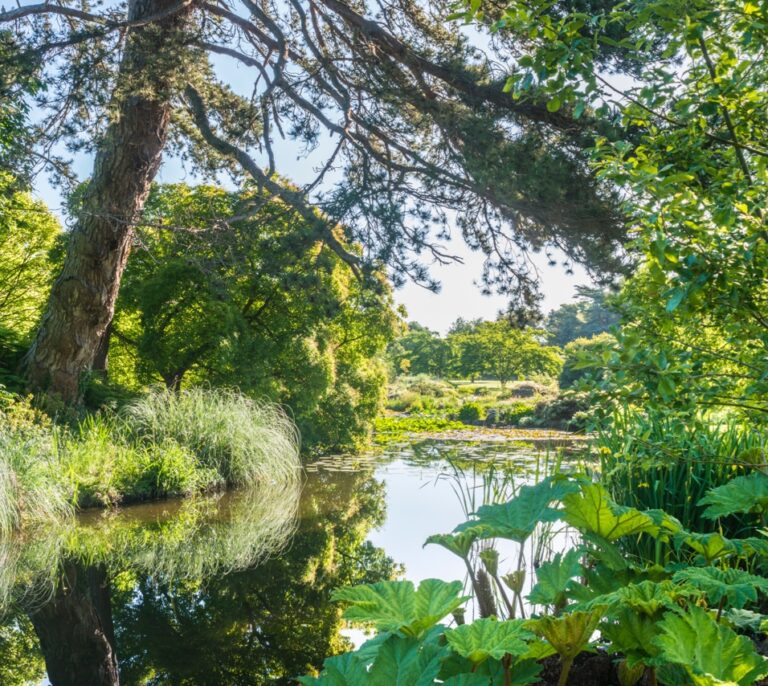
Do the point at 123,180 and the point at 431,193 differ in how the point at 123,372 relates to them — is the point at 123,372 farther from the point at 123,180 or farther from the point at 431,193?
the point at 431,193

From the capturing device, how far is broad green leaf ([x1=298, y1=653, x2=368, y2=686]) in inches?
41.7

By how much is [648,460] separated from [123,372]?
14262 millimetres

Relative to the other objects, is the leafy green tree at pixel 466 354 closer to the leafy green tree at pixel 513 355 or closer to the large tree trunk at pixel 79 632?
the leafy green tree at pixel 513 355

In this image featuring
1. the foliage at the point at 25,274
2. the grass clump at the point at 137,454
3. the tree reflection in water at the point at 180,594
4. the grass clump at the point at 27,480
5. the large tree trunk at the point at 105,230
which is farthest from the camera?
the foliage at the point at 25,274

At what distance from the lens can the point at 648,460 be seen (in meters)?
2.51

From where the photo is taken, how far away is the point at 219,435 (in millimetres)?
8891

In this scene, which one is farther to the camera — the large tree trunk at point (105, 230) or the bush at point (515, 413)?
the bush at point (515, 413)

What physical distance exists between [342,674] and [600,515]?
68 centimetres

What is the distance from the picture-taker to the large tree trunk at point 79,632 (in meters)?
2.93

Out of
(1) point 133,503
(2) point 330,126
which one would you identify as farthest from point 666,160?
(1) point 133,503

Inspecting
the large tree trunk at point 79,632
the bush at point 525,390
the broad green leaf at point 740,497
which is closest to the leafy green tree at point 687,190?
the broad green leaf at point 740,497

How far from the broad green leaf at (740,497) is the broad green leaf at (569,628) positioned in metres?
0.75

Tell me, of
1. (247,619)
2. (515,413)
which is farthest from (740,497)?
(515,413)

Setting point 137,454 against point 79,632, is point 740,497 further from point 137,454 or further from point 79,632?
point 137,454
